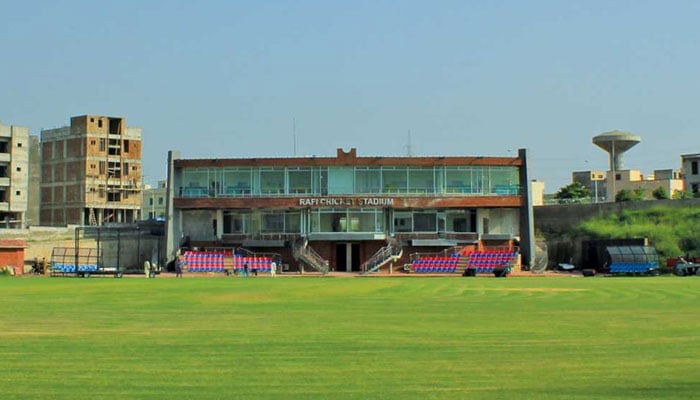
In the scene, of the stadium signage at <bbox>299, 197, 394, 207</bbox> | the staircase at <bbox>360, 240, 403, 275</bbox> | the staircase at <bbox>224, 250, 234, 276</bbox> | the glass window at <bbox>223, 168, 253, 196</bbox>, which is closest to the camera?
the staircase at <bbox>224, 250, 234, 276</bbox>

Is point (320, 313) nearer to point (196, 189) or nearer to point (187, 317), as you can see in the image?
point (187, 317)

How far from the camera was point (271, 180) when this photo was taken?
10138 cm

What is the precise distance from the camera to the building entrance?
100750 mm

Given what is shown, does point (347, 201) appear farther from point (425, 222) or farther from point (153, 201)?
point (153, 201)

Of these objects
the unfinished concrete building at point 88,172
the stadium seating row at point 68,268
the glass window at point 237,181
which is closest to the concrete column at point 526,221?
the glass window at point 237,181

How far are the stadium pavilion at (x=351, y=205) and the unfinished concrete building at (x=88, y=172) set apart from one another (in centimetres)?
4797

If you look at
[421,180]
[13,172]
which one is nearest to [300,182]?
[421,180]

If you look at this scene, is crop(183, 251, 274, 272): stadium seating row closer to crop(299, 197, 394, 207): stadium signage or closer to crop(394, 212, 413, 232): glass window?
crop(299, 197, 394, 207): stadium signage

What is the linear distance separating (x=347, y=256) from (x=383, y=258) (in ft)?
16.5

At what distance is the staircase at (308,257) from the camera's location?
9701 centimetres

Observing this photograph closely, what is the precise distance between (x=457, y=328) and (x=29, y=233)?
7570 cm

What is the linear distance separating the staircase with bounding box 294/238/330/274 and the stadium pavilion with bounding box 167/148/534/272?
247 millimetres

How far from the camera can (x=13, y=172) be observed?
135 metres

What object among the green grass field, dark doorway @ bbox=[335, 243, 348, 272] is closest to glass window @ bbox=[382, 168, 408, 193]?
dark doorway @ bbox=[335, 243, 348, 272]
